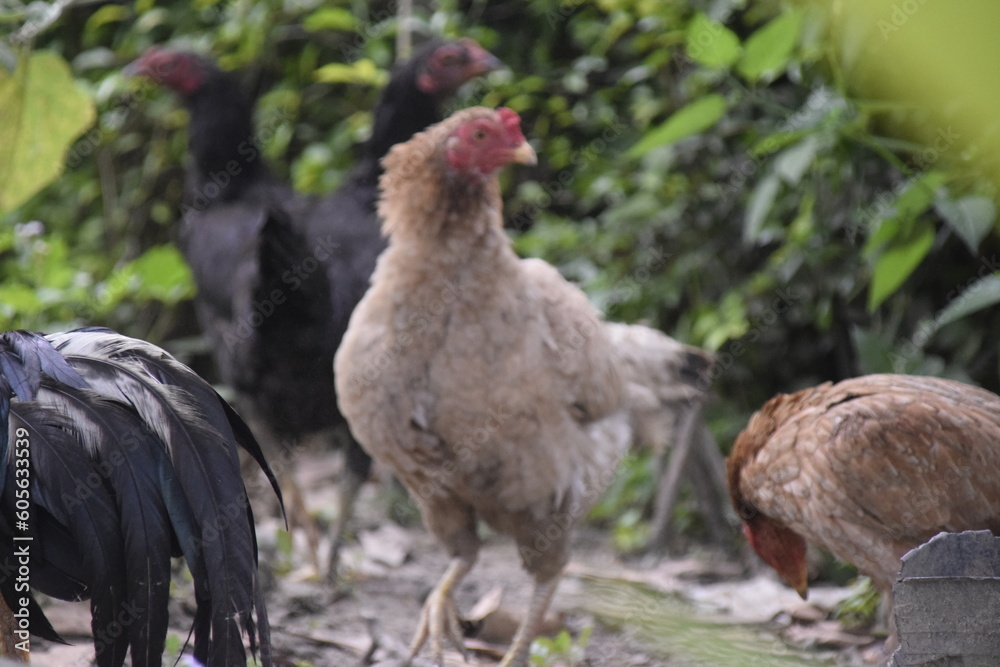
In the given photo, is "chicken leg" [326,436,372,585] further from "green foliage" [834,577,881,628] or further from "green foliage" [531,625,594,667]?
"green foliage" [834,577,881,628]

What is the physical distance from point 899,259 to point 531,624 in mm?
1778

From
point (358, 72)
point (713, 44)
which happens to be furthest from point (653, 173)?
point (358, 72)

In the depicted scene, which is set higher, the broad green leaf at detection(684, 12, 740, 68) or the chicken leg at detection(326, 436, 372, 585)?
the broad green leaf at detection(684, 12, 740, 68)

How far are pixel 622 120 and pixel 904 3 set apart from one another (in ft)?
15.3

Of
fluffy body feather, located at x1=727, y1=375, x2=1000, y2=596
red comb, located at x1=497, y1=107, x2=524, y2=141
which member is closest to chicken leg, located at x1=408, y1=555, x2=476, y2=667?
fluffy body feather, located at x1=727, y1=375, x2=1000, y2=596

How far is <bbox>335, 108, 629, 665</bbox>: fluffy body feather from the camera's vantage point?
3.04 m

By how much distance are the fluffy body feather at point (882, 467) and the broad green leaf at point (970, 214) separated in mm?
533

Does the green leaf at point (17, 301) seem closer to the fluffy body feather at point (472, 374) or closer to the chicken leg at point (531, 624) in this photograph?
the fluffy body feather at point (472, 374)

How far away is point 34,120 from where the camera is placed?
3191mm

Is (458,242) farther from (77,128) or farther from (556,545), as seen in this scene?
(77,128)

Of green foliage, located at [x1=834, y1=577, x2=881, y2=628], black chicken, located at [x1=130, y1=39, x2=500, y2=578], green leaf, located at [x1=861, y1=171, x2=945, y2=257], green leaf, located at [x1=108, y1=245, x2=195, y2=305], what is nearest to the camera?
green leaf, located at [x1=861, y1=171, x2=945, y2=257]

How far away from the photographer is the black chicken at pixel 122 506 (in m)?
1.94

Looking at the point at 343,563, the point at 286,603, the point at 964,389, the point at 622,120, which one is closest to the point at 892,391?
the point at 964,389

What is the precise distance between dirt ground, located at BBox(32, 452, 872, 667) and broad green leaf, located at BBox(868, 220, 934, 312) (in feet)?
3.92
